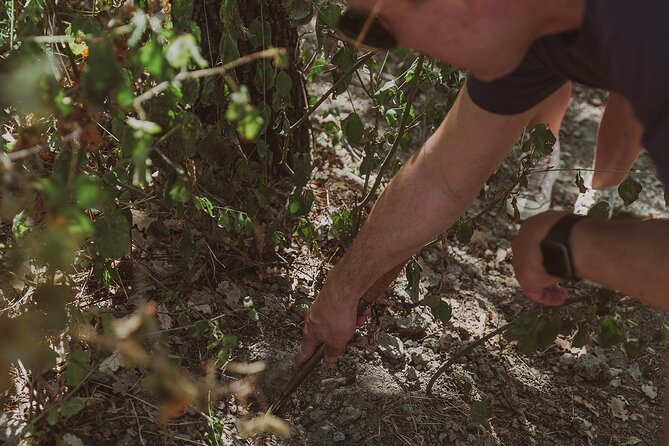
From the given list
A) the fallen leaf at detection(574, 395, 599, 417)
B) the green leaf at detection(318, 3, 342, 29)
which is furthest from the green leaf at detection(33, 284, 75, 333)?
the fallen leaf at detection(574, 395, 599, 417)

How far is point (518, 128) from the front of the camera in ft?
5.88

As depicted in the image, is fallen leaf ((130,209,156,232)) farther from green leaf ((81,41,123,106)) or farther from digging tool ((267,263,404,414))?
green leaf ((81,41,123,106))

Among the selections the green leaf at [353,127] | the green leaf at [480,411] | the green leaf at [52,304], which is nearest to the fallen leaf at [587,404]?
the green leaf at [480,411]

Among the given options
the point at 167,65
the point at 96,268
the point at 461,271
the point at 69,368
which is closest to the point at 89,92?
the point at 167,65

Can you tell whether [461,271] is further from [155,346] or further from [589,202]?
[155,346]

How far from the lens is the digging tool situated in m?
2.11

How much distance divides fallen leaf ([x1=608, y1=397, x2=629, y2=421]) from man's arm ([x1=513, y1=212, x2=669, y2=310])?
934 mm

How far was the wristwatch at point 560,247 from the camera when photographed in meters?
1.68

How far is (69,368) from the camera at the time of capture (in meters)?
1.75

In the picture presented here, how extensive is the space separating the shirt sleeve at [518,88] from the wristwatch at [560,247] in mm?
283

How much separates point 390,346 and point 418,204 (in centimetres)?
75

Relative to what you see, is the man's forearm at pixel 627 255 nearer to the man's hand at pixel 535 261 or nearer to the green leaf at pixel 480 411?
the man's hand at pixel 535 261

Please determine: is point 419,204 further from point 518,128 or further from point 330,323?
point 330,323

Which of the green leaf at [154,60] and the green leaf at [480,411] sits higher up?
the green leaf at [154,60]
